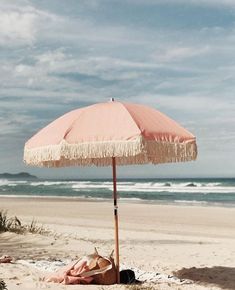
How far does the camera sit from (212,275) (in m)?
8.12

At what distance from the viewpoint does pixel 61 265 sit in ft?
26.8

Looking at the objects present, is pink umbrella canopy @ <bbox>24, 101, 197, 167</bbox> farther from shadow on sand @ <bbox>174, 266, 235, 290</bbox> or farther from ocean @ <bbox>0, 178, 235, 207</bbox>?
ocean @ <bbox>0, 178, 235, 207</bbox>

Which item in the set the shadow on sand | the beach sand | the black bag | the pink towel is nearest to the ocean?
the beach sand

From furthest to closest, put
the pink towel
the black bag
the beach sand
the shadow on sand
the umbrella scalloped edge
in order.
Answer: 1. the shadow on sand
2. the beach sand
3. the black bag
4. the pink towel
5. the umbrella scalloped edge

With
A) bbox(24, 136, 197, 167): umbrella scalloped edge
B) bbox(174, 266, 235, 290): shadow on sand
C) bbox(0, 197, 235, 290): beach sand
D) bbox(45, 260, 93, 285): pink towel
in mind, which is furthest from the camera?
bbox(174, 266, 235, 290): shadow on sand

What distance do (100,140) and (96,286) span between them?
74.3 inches

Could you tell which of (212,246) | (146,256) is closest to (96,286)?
(146,256)

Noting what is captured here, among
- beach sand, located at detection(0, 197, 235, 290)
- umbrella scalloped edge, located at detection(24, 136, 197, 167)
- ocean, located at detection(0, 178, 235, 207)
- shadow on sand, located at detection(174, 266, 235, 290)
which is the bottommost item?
shadow on sand, located at detection(174, 266, 235, 290)

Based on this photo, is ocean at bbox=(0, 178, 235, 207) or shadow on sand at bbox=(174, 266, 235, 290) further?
ocean at bbox=(0, 178, 235, 207)

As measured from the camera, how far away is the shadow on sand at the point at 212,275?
24.9ft

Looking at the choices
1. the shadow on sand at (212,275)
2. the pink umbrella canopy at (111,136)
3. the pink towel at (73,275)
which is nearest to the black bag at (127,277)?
the pink towel at (73,275)

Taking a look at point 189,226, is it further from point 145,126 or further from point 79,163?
point 145,126

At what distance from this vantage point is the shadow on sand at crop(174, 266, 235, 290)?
7.60 meters

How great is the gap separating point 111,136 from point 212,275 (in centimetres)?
323
